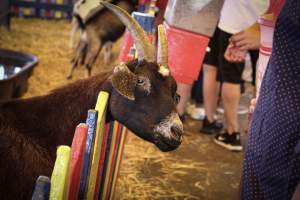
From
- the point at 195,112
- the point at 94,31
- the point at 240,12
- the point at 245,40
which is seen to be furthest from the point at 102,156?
the point at 94,31

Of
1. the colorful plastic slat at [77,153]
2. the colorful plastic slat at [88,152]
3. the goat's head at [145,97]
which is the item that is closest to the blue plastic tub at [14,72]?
the goat's head at [145,97]

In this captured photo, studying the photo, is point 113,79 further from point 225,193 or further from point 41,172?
point 225,193

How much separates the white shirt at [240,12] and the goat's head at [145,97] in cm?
57

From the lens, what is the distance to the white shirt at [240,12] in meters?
2.75

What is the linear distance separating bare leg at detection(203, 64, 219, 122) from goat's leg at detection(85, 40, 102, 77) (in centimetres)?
240

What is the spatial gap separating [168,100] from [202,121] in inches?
139

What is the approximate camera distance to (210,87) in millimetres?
5461

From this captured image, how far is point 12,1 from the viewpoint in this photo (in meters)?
10.3

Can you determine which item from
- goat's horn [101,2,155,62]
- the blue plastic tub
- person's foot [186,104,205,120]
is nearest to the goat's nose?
goat's horn [101,2,155,62]

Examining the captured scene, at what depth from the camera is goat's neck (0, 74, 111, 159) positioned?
2758mm

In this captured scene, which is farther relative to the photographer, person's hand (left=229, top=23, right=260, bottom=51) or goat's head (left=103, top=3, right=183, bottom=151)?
person's hand (left=229, top=23, right=260, bottom=51)

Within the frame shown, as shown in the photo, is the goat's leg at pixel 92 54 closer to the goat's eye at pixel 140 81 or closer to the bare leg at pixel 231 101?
the bare leg at pixel 231 101

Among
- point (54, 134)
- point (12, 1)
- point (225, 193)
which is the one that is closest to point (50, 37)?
point (12, 1)

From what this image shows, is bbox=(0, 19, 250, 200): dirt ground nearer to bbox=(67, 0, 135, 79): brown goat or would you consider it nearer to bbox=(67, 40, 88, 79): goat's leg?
bbox=(67, 40, 88, 79): goat's leg
